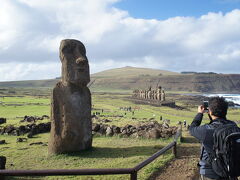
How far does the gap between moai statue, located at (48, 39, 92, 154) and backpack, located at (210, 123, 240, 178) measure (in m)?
8.64

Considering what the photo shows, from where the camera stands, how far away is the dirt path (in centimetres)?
891

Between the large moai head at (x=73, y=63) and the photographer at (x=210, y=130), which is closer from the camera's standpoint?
the photographer at (x=210, y=130)

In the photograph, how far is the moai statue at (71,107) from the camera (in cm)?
1207

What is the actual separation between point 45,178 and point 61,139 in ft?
10.2

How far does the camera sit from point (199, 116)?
4914 millimetres

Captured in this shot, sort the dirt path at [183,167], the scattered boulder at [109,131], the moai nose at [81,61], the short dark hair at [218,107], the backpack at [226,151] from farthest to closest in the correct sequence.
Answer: the scattered boulder at [109,131]
the moai nose at [81,61]
the dirt path at [183,167]
the short dark hair at [218,107]
the backpack at [226,151]

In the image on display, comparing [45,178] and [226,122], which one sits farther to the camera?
[45,178]

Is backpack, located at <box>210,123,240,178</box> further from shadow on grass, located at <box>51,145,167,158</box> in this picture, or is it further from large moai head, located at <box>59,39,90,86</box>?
large moai head, located at <box>59,39,90,86</box>

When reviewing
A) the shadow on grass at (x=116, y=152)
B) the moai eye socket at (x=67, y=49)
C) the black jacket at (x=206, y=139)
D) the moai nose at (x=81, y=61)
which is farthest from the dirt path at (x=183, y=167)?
the moai eye socket at (x=67, y=49)

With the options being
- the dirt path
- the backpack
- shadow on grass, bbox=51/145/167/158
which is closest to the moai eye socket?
shadow on grass, bbox=51/145/167/158

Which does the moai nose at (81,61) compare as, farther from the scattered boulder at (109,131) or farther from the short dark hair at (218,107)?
the short dark hair at (218,107)

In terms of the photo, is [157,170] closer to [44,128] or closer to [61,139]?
[61,139]

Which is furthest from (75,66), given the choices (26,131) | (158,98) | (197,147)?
(158,98)

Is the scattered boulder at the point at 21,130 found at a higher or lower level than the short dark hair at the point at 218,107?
lower
